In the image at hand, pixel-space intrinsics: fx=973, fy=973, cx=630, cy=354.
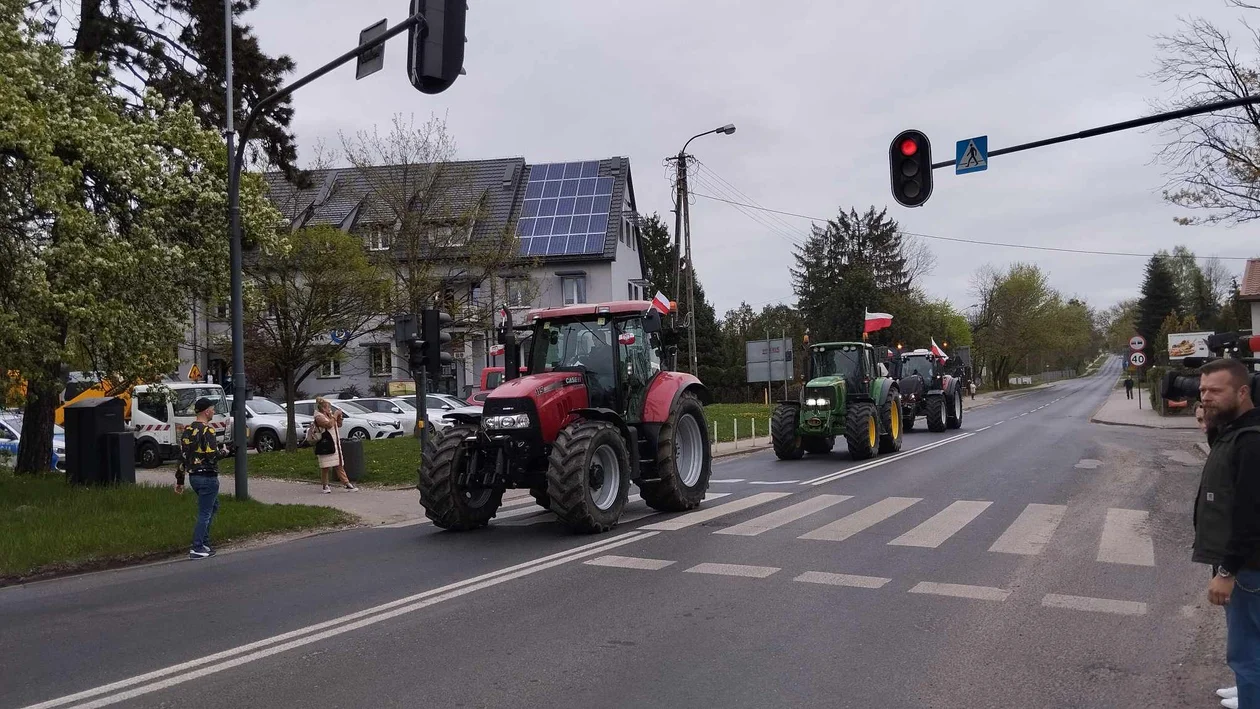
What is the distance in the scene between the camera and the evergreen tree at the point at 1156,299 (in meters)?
96.4

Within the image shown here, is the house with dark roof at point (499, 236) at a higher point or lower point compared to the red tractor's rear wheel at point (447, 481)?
higher

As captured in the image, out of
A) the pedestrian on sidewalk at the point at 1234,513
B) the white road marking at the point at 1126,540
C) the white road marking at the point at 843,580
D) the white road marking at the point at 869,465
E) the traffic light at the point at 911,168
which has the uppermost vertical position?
the traffic light at the point at 911,168

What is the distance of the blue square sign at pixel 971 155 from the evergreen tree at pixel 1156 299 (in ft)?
308

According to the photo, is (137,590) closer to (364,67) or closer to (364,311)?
(364,67)

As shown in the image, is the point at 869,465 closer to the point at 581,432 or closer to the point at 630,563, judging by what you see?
the point at 581,432

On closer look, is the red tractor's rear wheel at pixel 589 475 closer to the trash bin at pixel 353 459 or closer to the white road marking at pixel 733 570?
the white road marking at pixel 733 570

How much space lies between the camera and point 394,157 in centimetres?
2748

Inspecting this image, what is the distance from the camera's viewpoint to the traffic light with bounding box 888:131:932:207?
13.0m

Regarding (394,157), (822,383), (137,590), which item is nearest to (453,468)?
(137,590)

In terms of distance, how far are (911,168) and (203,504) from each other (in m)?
9.70

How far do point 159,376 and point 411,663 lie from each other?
1142 cm

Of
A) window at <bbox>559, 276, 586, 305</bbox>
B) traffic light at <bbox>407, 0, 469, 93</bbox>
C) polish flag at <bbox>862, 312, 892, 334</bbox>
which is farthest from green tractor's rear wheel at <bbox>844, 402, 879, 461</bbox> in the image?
window at <bbox>559, 276, 586, 305</bbox>

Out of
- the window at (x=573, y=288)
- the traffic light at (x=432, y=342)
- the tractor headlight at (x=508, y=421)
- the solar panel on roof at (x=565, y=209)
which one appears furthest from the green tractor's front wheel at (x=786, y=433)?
the window at (x=573, y=288)

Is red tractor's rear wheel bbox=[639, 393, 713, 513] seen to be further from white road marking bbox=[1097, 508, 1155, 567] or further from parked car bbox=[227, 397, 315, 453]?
parked car bbox=[227, 397, 315, 453]
